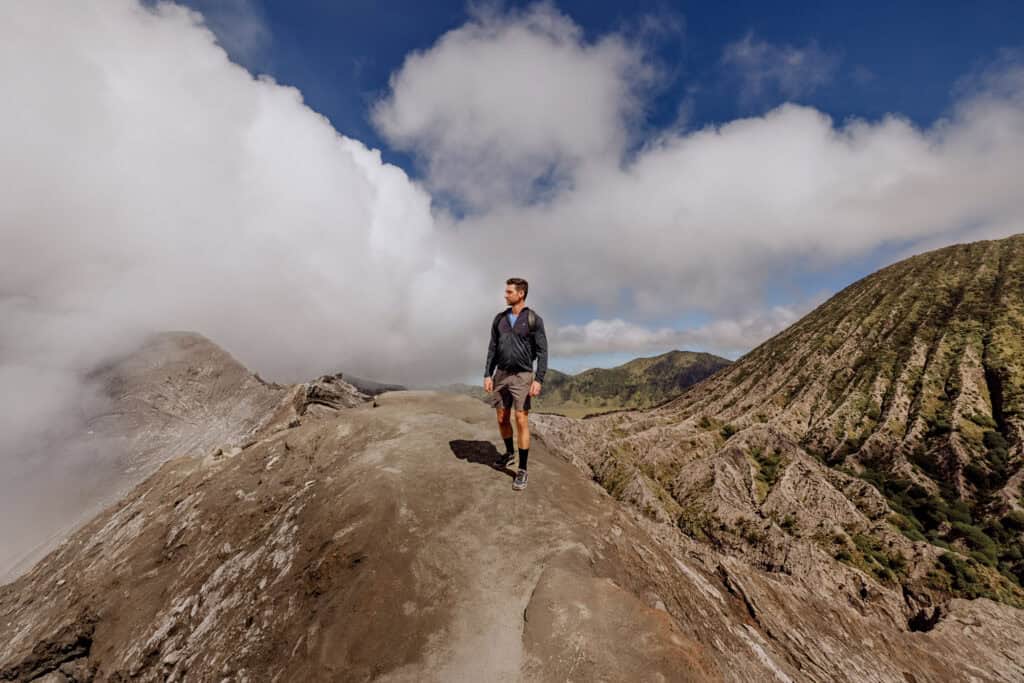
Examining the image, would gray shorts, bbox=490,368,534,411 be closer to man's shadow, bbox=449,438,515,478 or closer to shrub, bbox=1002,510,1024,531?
man's shadow, bbox=449,438,515,478

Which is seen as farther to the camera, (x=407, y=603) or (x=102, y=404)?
(x=102, y=404)

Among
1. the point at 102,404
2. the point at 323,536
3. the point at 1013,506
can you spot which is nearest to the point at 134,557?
the point at 323,536

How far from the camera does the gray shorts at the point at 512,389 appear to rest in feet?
33.9

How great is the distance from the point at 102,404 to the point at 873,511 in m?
91.2

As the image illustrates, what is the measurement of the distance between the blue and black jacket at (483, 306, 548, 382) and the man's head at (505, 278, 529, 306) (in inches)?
10.9

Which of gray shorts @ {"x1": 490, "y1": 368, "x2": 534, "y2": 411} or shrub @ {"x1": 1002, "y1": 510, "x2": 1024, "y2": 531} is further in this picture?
shrub @ {"x1": 1002, "y1": 510, "x2": 1024, "y2": 531}

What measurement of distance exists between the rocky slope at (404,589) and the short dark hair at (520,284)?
5229 millimetres

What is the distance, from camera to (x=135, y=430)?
4031 centimetres

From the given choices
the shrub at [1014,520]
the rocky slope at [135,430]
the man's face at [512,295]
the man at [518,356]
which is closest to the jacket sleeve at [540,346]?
the man at [518,356]

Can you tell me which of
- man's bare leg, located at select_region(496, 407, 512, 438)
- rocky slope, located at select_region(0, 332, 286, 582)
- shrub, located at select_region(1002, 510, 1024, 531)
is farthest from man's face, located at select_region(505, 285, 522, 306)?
shrub, located at select_region(1002, 510, 1024, 531)

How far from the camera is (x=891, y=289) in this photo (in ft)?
421

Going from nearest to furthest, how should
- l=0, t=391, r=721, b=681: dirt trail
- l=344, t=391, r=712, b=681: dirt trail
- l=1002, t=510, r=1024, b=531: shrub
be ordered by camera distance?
l=344, t=391, r=712, b=681: dirt trail → l=0, t=391, r=721, b=681: dirt trail → l=1002, t=510, r=1024, b=531: shrub

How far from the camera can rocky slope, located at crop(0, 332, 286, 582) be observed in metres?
37.1

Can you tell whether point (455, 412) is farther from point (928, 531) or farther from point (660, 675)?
point (928, 531)
